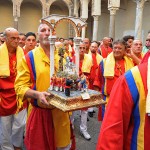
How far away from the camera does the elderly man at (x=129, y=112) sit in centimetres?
117

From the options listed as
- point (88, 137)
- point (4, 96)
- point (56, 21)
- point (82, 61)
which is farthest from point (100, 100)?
point (82, 61)

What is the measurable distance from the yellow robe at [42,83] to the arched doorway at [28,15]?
65.6 feet

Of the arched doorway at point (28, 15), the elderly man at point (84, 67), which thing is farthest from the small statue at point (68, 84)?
the arched doorway at point (28, 15)

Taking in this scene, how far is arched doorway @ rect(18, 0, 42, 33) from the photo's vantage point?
→ 70.2 ft

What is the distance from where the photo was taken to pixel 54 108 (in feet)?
8.05

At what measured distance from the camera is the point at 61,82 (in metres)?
2.27

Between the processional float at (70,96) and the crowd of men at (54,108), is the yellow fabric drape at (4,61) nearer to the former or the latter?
the crowd of men at (54,108)

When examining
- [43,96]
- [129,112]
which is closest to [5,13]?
[43,96]

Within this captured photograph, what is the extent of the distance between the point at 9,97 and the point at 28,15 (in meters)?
19.5

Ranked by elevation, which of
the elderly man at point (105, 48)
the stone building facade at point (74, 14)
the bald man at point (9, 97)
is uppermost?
the stone building facade at point (74, 14)

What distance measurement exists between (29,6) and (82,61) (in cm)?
1849

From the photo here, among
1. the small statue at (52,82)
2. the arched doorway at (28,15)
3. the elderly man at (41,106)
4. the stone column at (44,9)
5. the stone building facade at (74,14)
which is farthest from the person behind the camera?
the arched doorway at (28,15)

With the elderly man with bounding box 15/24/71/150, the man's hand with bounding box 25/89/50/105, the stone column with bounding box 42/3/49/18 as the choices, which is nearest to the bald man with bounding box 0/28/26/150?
the elderly man with bounding box 15/24/71/150

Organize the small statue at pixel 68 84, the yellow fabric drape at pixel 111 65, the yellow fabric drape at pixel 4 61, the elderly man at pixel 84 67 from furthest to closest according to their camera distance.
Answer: the elderly man at pixel 84 67 < the yellow fabric drape at pixel 111 65 < the yellow fabric drape at pixel 4 61 < the small statue at pixel 68 84
